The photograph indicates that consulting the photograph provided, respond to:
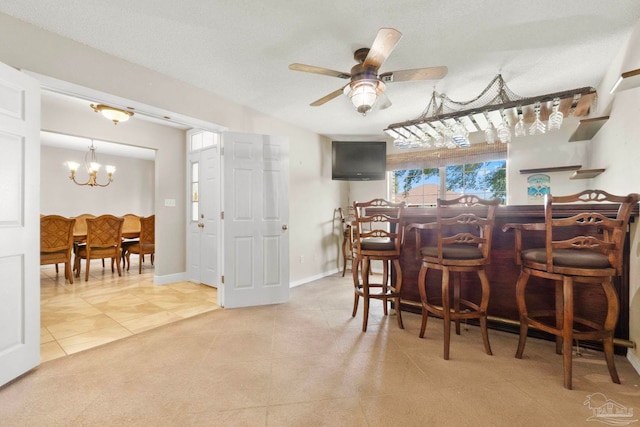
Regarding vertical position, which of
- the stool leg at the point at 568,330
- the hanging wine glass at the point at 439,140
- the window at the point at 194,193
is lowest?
the stool leg at the point at 568,330

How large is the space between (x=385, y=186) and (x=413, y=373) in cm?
375

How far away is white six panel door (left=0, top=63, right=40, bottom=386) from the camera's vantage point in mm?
1756

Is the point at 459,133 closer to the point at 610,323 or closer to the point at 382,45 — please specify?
the point at 382,45

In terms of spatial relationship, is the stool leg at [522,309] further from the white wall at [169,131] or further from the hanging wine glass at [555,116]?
the white wall at [169,131]

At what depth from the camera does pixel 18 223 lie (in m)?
1.85

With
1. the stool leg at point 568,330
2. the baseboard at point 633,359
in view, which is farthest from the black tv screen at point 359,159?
the baseboard at point 633,359

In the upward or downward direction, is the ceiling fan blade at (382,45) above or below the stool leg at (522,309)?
above

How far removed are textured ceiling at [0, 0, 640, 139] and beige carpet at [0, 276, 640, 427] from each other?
7.93 ft

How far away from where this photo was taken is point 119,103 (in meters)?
2.46

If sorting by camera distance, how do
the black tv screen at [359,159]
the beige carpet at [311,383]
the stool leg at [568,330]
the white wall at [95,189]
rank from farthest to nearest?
1. the white wall at [95,189]
2. the black tv screen at [359,159]
3. the stool leg at [568,330]
4. the beige carpet at [311,383]

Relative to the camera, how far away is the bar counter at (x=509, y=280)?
2.04 meters

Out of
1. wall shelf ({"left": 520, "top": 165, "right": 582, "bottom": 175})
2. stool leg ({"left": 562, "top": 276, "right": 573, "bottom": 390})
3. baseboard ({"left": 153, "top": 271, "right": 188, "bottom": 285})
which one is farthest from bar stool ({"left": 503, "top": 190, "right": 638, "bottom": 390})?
baseboard ({"left": 153, "top": 271, "right": 188, "bottom": 285})

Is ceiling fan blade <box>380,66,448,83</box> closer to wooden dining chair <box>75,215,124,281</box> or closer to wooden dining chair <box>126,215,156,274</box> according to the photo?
wooden dining chair <box>126,215,156,274</box>

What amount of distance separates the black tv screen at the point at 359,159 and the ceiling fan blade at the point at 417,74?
265 centimetres
